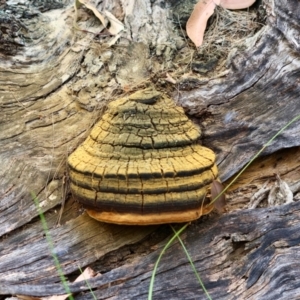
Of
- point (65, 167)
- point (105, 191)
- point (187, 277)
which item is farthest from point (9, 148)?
point (187, 277)

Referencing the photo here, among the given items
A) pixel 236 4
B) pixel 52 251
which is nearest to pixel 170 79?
pixel 236 4

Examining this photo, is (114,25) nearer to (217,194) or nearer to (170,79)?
(170,79)

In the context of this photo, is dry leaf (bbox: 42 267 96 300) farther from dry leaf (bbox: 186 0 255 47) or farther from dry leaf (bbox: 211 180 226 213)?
dry leaf (bbox: 186 0 255 47)

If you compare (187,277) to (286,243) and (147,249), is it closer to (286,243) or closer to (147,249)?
(147,249)

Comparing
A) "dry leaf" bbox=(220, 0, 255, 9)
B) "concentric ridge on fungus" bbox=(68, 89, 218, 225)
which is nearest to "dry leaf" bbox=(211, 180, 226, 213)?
"concentric ridge on fungus" bbox=(68, 89, 218, 225)

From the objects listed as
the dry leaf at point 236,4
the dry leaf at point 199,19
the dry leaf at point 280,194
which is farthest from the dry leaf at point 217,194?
the dry leaf at point 236,4

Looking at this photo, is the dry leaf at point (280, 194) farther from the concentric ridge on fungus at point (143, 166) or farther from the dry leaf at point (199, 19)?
the dry leaf at point (199, 19)
